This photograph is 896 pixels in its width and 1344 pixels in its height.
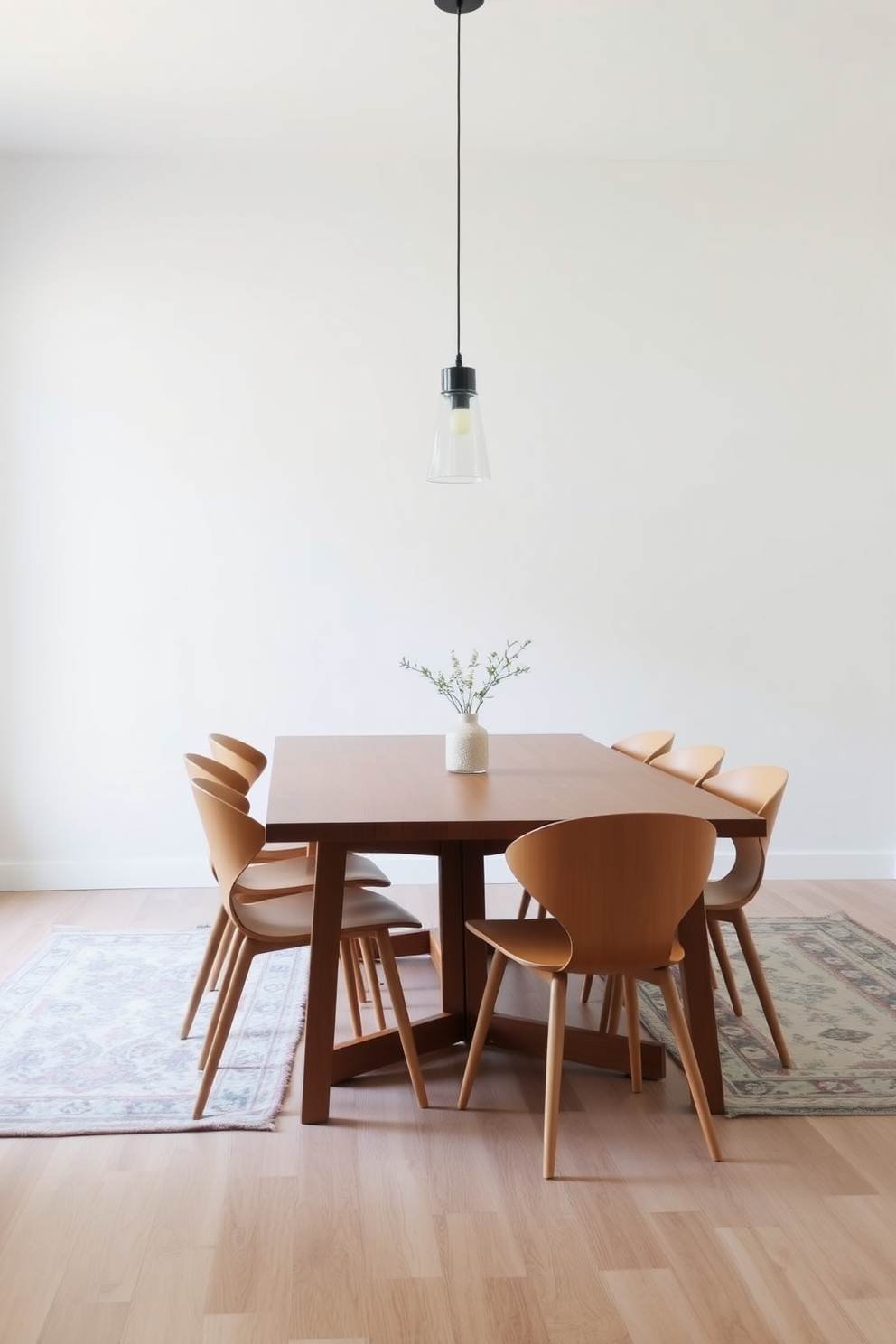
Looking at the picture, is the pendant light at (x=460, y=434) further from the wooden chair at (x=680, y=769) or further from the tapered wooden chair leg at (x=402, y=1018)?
the tapered wooden chair leg at (x=402, y=1018)

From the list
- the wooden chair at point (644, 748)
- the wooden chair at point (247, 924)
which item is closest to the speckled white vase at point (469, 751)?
the wooden chair at point (247, 924)

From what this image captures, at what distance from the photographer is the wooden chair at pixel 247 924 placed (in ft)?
9.36

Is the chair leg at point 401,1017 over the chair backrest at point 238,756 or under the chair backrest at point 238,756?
under

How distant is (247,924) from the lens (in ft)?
9.59

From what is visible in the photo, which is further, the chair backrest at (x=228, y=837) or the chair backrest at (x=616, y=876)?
the chair backrest at (x=228, y=837)

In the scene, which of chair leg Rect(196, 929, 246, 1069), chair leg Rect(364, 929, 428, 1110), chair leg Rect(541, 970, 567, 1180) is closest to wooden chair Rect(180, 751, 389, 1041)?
chair leg Rect(196, 929, 246, 1069)

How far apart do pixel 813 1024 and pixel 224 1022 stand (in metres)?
1.81

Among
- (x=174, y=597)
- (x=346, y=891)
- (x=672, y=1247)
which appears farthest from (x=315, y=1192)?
(x=174, y=597)

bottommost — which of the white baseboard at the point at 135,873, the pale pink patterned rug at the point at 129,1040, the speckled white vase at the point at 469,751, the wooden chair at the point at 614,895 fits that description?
the pale pink patterned rug at the point at 129,1040

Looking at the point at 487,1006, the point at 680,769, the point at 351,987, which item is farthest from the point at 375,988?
the point at 680,769

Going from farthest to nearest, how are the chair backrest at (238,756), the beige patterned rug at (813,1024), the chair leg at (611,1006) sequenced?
the chair backrest at (238,756) < the chair leg at (611,1006) < the beige patterned rug at (813,1024)

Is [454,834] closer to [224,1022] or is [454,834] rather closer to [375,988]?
[224,1022]

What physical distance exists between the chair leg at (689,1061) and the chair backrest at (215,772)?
4.70 feet

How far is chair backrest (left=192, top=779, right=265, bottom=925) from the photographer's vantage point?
281 cm
